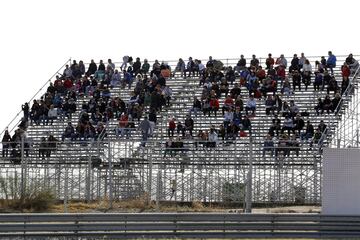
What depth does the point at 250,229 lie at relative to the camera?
31672 mm

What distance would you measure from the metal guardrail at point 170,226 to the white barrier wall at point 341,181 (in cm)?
230

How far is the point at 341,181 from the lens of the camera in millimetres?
34750

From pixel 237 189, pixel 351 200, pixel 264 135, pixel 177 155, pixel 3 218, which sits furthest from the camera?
pixel 264 135

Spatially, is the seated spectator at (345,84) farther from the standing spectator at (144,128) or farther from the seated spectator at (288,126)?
the standing spectator at (144,128)

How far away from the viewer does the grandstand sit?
40.8 metres

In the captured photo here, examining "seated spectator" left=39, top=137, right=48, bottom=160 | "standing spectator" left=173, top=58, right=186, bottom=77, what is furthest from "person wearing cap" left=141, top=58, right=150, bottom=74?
"seated spectator" left=39, top=137, right=48, bottom=160

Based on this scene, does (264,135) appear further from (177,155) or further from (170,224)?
(170,224)

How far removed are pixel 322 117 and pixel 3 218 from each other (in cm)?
1884

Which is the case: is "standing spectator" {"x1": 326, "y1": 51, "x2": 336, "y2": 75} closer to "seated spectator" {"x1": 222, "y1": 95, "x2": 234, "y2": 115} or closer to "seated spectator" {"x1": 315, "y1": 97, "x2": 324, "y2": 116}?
"seated spectator" {"x1": 315, "y1": 97, "x2": 324, "y2": 116}

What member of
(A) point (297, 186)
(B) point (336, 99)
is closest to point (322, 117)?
(B) point (336, 99)

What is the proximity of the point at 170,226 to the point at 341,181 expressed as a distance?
5631 millimetres

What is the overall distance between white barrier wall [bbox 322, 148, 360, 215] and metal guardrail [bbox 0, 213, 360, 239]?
90.4 inches

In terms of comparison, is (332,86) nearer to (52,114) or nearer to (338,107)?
(338,107)

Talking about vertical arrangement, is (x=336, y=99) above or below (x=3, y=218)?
above
